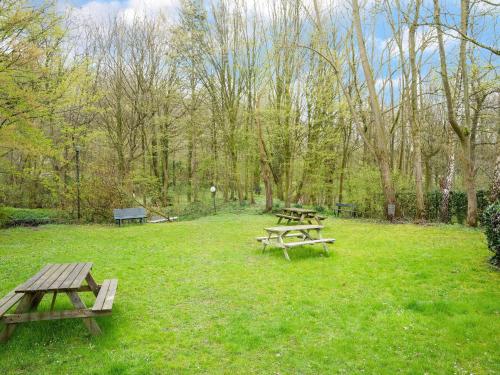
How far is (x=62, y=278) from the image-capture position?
4.09m

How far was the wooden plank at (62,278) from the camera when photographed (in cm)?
365

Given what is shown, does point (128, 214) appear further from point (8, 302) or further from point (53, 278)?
point (8, 302)

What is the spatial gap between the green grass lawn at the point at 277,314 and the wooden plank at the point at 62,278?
22.3 inches

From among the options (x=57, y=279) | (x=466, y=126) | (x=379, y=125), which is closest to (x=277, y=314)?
(x=57, y=279)

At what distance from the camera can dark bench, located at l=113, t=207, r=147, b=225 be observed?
1444cm

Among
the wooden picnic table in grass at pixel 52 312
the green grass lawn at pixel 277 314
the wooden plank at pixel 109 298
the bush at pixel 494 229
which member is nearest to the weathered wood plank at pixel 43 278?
the wooden picnic table in grass at pixel 52 312

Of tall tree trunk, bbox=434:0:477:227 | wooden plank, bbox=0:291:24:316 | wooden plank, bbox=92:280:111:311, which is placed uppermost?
tall tree trunk, bbox=434:0:477:227

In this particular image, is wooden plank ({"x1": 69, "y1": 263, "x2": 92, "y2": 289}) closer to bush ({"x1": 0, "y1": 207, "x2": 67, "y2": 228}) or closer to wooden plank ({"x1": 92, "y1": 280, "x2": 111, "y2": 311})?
wooden plank ({"x1": 92, "y1": 280, "x2": 111, "y2": 311})

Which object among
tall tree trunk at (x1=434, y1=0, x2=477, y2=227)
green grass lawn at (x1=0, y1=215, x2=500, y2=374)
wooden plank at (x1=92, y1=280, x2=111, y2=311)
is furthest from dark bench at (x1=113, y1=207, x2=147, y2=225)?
tall tree trunk at (x1=434, y1=0, x2=477, y2=227)

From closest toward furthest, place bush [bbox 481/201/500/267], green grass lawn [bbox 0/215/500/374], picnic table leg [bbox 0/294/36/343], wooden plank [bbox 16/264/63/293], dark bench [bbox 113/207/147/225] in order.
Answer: green grass lawn [bbox 0/215/500/374], wooden plank [bbox 16/264/63/293], picnic table leg [bbox 0/294/36/343], bush [bbox 481/201/500/267], dark bench [bbox 113/207/147/225]

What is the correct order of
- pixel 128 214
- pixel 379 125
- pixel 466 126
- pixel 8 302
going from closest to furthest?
pixel 8 302
pixel 466 126
pixel 379 125
pixel 128 214

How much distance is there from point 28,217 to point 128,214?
413 cm

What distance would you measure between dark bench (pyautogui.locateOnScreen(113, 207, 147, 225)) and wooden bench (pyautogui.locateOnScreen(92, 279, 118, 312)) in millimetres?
10330

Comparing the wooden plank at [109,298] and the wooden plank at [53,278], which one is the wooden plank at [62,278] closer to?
the wooden plank at [53,278]
